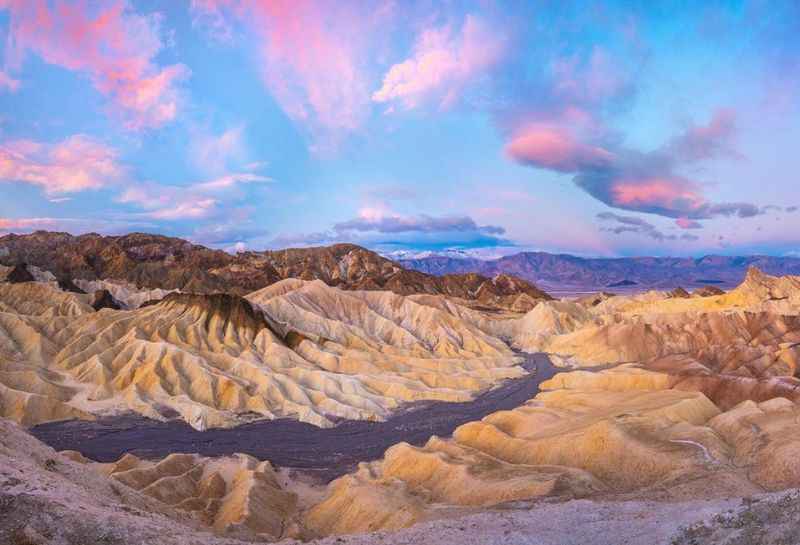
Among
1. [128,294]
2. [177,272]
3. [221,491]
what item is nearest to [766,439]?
[221,491]

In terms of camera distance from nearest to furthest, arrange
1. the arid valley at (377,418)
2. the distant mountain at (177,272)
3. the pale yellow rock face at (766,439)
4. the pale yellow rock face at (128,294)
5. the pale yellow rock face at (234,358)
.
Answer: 1. the arid valley at (377,418)
2. the pale yellow rock face at (766,439)
3. the pale yellow rock face at (234,358)
4. the pale yellow rock face at (128,294)
5. the distant mountain at (177,272)

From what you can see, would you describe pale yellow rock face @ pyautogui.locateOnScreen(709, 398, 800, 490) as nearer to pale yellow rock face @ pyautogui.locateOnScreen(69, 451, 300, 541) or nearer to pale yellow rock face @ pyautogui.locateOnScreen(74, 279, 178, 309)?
pale yellow rock face @ pyautogui.locateOnScreen(69, 451, 300, 541)

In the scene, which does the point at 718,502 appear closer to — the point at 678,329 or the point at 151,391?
the point at 151,391

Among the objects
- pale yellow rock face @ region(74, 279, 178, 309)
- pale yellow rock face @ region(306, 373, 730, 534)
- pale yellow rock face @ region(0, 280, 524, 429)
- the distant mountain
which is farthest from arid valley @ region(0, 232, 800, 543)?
the distant mountain

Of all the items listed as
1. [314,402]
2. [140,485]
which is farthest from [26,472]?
[314,402]

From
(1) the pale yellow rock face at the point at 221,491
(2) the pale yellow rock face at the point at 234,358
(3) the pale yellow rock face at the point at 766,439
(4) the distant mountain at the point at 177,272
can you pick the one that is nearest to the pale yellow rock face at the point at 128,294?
(4) the distant mountain at the point at 177,272

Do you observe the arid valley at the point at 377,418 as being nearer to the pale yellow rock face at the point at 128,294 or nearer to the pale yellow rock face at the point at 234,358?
the pale yellow rock face at the point at 234,358

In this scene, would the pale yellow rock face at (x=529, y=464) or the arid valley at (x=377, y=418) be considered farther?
the pale yellow rock face at (x=529, y=464)
